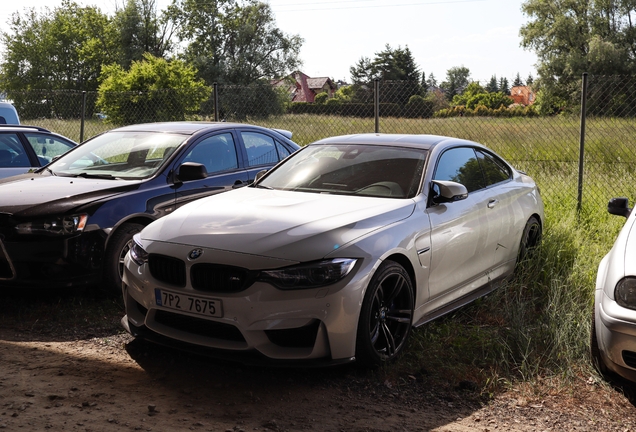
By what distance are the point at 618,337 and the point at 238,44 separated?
6240 centimetres

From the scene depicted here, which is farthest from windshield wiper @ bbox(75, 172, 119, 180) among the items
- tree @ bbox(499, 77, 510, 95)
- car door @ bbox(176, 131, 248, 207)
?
tree @ bbox(499, 77, 510, 95)

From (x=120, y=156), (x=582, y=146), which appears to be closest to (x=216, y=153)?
(x=120, y=156)

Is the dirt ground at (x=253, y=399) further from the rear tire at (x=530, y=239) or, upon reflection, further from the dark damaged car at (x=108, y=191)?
the rear tire at (x=530, y=239)

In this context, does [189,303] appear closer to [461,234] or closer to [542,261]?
[461,234]

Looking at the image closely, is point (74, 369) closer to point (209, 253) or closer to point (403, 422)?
point (209, 253)

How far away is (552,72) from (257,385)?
55092 mm

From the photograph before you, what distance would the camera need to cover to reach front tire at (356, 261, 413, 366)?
4059 millimetres

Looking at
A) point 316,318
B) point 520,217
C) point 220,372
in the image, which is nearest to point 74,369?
point 220,372

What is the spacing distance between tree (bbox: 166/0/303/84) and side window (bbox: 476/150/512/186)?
5649 centimetres

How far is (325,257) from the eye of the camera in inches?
154

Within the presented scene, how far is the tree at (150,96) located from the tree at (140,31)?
42.5 m

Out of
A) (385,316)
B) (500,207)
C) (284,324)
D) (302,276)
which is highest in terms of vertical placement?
(500,207)

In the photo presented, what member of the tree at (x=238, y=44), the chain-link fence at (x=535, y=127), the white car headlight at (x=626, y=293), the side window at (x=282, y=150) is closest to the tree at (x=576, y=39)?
the tree at (x=238, y=44)

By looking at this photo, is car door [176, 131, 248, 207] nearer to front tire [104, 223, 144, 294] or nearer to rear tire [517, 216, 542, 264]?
front tire [104, 223, 144, 294]
